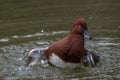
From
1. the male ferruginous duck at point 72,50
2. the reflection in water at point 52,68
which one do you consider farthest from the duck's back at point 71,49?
the reflection in water at point 52,68

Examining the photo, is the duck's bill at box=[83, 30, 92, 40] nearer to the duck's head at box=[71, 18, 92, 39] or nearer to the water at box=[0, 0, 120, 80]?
the duck's head at box=[71, 18, 92, 39]

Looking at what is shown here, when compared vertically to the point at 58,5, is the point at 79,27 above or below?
above

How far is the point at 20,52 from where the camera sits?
330 inches

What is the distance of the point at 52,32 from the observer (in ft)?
31.7

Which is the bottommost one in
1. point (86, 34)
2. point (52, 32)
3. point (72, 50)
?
point (52, 32)

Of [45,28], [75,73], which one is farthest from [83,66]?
[45,28]

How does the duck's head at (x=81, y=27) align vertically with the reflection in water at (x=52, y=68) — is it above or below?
above

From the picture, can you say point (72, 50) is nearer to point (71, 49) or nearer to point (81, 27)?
point (71, 49)

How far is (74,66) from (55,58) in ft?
1.04

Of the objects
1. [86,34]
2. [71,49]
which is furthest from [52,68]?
[86,34]

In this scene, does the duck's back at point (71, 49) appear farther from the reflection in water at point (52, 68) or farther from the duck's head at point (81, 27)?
the reflection in water at point (52, 68)

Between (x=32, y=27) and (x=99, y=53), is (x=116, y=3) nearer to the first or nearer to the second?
(x=32, y=27)

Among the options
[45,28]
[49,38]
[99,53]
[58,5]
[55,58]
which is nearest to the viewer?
[55,58]

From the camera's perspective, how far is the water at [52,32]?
7.31m
